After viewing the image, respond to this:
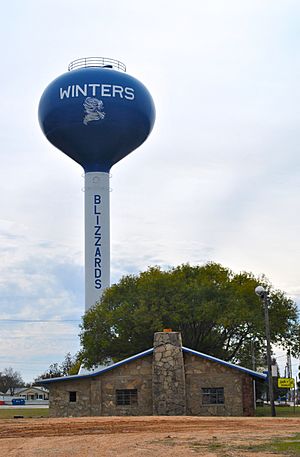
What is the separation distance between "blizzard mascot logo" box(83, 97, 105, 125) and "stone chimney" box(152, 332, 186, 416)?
19731 mm

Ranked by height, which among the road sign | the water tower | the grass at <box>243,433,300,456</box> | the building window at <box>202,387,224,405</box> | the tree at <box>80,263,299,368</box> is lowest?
the grass at <box>243,433,300,456</box>

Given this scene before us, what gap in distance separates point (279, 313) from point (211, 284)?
5.35 metres

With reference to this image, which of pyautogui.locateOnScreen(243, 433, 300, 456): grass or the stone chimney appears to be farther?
the stone chimney

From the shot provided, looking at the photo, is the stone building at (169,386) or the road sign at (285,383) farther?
the road sign at (285,383)

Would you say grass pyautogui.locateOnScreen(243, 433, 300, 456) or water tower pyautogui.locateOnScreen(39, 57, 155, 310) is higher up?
water tower pyautogui.locateOnScreen(39, 57, 155, 310)

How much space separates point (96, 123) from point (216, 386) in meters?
21.2

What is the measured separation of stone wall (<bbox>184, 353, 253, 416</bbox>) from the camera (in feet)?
106

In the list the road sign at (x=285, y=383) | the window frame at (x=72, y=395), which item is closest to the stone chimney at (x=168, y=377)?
the window frame at (x=72, y=395)

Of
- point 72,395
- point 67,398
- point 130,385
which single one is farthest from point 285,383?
point 67,398

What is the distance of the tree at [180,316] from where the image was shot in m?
45.4

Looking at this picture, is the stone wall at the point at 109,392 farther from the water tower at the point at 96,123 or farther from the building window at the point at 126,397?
the water tower at the point at 96,123

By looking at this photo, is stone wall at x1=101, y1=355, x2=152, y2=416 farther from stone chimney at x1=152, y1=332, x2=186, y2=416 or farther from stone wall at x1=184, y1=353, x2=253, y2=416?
stone wall at x1=184, y1=353, x2=253, y2=416

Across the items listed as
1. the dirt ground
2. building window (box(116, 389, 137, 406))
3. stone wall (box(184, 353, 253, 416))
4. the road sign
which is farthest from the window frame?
the dirt ground

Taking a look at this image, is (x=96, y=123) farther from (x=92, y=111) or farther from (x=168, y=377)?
(x=168, y=377)
